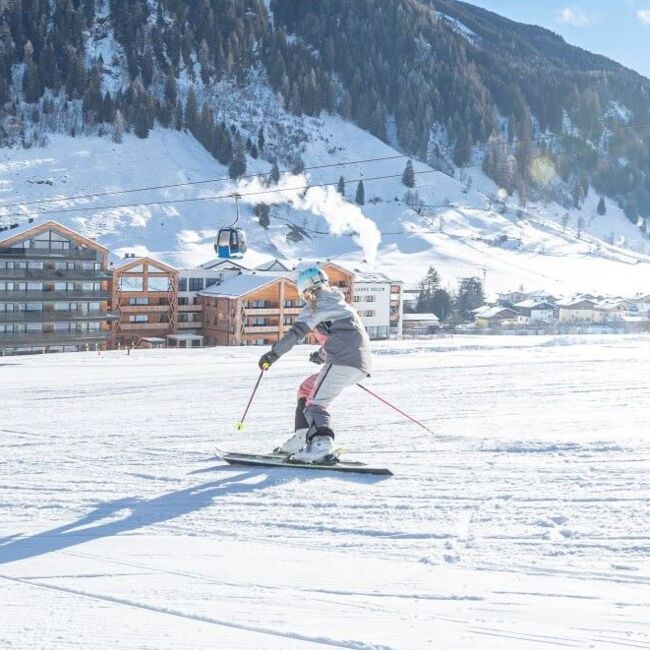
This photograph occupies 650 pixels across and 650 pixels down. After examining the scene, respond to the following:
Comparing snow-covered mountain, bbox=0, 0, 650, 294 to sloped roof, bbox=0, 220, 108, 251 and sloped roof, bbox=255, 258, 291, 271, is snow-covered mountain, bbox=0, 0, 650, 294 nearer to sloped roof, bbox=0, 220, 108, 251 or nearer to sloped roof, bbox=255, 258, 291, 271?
sloped roof, bbox=255, 258, 291, 271

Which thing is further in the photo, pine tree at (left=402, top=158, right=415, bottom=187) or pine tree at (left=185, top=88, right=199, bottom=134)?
pine tree at (left=402, top=158, right=415, bottom=187)

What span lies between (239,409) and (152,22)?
123 m

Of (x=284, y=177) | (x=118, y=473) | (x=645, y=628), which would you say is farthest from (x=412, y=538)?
(x=284, y=177)

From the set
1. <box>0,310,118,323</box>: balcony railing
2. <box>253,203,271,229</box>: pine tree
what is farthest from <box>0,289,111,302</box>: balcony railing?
<box>253,203,271,229</box>: pine tree

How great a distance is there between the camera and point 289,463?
19.1ft

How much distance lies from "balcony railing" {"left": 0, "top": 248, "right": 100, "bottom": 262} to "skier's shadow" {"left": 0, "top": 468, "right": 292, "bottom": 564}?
3316 centimetres

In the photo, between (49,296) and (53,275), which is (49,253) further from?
(49,296)

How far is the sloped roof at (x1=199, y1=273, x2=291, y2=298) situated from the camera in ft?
127

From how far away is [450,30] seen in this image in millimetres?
166500

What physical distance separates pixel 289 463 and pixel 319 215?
9360cm

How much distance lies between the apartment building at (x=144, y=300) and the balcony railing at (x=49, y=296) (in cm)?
168

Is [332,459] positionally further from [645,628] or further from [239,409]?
[239,409]

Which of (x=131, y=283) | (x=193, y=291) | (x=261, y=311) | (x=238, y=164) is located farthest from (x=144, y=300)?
(x=238, y=164)

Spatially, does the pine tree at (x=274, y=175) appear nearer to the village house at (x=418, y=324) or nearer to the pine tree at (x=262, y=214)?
the pine tree at (x=262, y=214)
